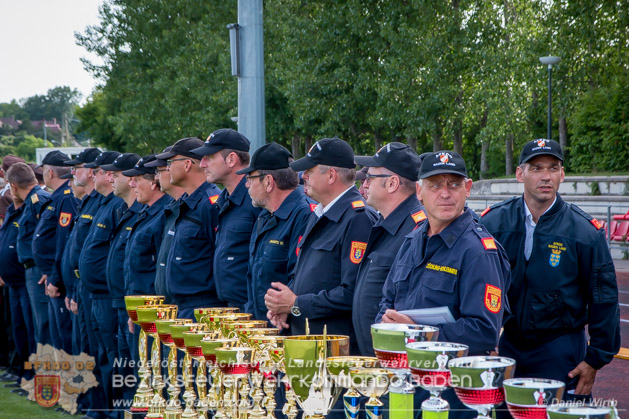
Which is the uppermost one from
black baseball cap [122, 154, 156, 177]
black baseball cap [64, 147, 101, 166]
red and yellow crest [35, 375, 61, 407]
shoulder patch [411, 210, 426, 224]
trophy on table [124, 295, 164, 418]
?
black baseball cap [64, 147, 101, 166]

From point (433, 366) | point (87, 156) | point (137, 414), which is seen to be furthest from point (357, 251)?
point (87, 156)

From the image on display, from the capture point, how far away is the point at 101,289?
24.2 ft

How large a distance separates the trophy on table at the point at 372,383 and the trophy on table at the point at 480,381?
1.25 feet

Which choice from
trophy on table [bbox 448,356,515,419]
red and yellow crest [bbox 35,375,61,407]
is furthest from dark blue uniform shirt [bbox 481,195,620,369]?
red and yellow crest [bbox 35,375,61,407]

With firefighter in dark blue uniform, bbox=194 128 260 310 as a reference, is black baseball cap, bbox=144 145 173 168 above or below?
above

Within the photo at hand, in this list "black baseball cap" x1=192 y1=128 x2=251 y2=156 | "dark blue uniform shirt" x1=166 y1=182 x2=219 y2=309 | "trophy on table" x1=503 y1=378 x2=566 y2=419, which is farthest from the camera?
"black baseball cap" x1=192 y1=128 x2=251 y2=156

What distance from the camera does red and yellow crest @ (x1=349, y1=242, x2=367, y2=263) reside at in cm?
460

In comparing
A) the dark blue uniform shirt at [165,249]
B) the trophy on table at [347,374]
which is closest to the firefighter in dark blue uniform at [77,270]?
the dark blue uniform shirt at [165,249]

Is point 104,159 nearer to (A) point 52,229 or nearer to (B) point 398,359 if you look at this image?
(A) point 52,229

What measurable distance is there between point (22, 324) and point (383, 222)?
7.03 m

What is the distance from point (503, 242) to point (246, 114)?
4.09 metres

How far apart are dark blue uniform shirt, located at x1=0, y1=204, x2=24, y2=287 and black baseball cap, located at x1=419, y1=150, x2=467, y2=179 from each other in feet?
23.8

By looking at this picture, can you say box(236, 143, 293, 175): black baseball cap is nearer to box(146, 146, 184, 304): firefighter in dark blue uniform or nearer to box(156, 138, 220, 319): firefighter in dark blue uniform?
box(156, 138, 220, 319): firefighter in dark blue uniform

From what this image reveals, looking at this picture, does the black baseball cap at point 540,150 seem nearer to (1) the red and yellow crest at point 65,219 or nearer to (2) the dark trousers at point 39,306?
(1) the red and yellow crest at point 65,219
